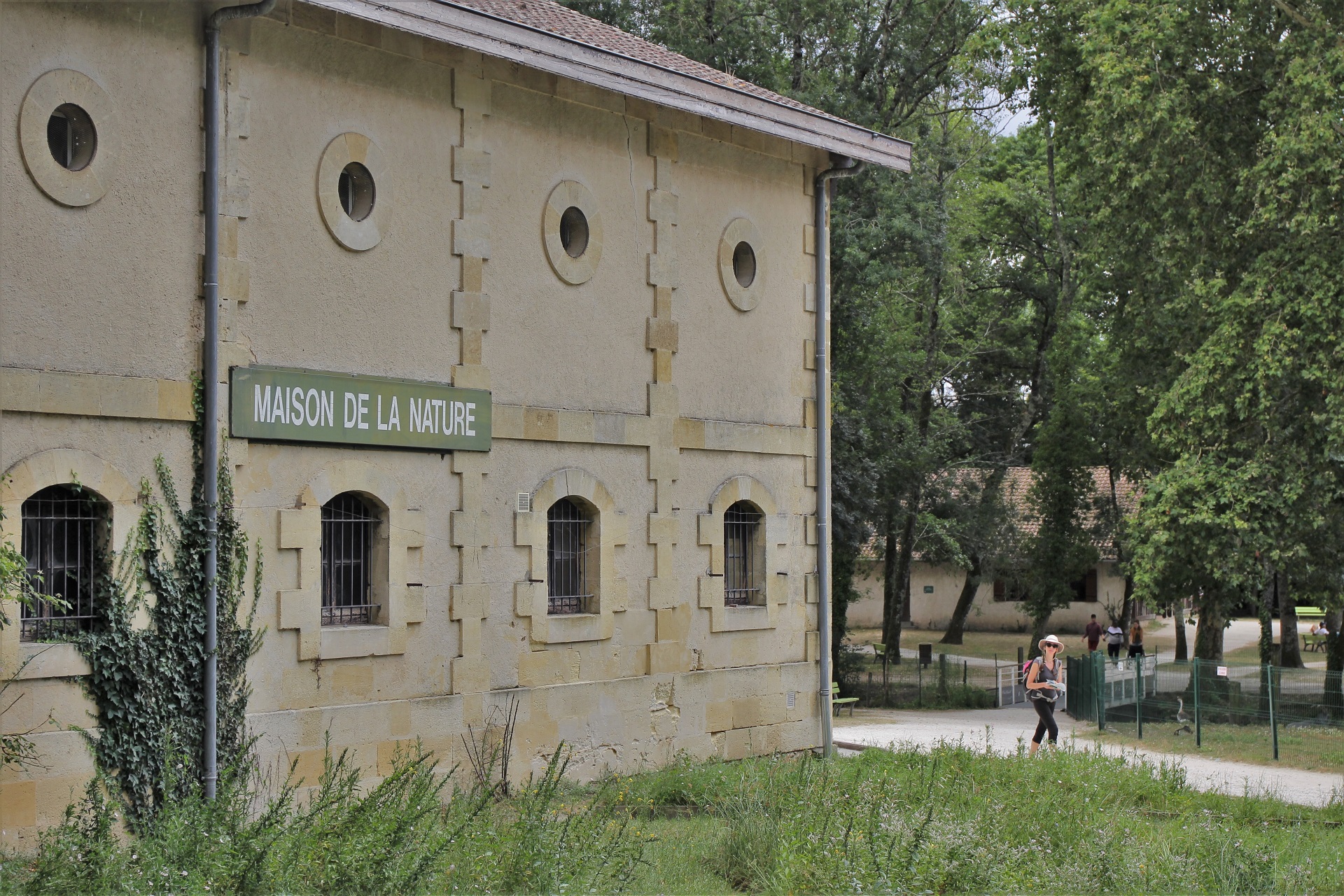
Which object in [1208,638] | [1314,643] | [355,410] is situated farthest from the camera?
[1314,643]

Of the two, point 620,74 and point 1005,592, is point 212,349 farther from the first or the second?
point 1005,592

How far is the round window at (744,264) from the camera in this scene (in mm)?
15352

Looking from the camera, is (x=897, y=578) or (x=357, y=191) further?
(x=897, y=578)

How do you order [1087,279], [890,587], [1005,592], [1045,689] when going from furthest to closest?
[1005,592] < [890,587] < [1087,279] < [1045,689]

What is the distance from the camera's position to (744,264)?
15453 mm

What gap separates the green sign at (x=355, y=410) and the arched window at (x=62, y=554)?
49.7 inches

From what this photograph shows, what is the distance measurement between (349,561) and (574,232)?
413cm

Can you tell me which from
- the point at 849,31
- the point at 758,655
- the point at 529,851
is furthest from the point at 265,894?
the point at 849,31

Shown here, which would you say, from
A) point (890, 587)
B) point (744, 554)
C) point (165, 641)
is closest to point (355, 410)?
point (165, 641)

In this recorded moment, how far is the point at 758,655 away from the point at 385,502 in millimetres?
5254

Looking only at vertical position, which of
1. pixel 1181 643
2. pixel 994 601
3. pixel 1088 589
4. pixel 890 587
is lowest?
pixel 1181 643

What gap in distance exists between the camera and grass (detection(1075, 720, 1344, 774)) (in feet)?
59.9

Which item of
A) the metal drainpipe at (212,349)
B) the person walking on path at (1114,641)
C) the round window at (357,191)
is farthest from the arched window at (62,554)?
the person walking on path at (1114,641)

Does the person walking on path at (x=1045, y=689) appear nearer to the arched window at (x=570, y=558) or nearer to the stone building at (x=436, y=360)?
the stone building at (x=436, y=360)
